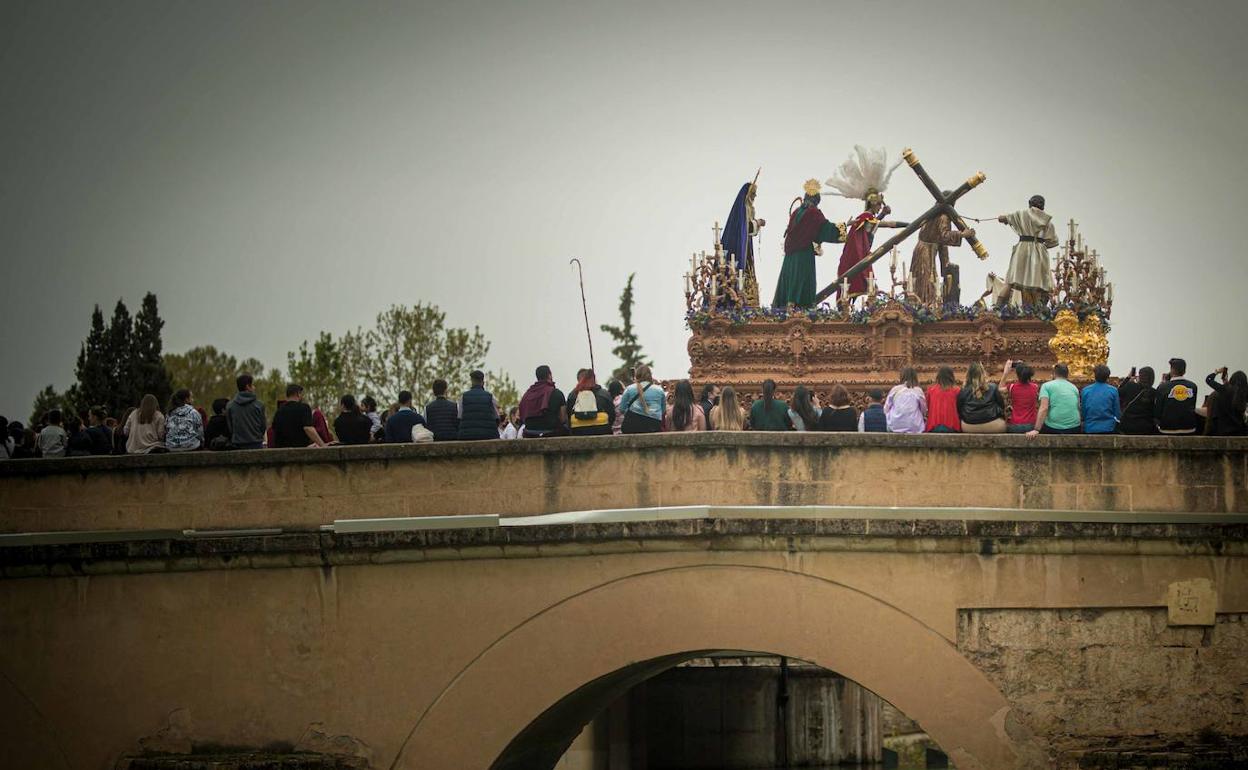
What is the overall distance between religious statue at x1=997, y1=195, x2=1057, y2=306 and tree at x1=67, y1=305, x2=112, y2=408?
4085 cm

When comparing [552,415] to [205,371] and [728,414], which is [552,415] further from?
[205,371]

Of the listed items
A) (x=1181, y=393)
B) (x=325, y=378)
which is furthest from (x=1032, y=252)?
(x=325, y=378)

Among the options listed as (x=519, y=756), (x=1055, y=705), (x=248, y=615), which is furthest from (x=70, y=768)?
(x=1055, y=705)

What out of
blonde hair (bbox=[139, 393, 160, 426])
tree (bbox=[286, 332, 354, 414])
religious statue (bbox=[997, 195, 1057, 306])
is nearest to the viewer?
blonde hair (bbox=[139, 393, 160, 426])

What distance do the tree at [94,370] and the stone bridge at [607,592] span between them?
1808 inches

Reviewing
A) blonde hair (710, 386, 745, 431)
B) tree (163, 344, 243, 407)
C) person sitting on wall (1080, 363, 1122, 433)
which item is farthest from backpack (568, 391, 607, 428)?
tree (163, 344, 243, 407)

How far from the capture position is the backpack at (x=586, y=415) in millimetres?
22312

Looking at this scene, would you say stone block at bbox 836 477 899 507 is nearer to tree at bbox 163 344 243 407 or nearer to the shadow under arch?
the shadow under arch

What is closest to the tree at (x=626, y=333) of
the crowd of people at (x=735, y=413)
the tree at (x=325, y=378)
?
the tree at (x=325, y=378)

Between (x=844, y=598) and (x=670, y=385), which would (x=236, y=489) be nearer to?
(x=844, y=598)

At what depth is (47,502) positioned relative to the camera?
877 inches

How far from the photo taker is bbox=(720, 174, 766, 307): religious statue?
33.0 m

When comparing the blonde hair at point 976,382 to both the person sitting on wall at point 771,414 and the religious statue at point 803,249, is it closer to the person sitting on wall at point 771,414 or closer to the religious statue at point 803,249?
the person sitting on wall at point 771,414

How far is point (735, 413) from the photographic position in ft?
74.0
